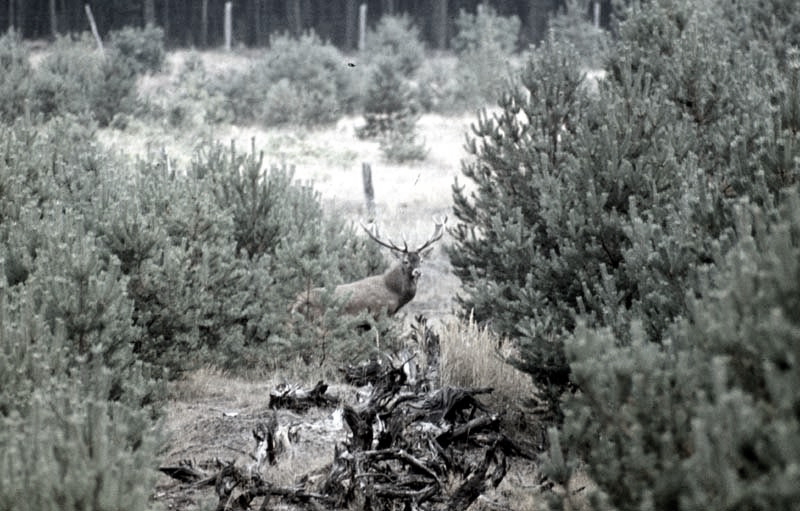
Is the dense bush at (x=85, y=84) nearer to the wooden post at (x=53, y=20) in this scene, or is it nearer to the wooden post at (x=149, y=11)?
the wooden post at (x=149, y=11)

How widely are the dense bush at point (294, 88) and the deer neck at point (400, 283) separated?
18.3 metres

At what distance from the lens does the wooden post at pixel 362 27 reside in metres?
41.2

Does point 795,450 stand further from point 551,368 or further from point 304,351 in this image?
point 304,351

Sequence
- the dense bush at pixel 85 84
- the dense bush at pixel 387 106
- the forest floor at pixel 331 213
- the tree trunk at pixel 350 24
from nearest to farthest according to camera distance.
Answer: the forest floor at pixel 331 213 < the dense bush at pixel 85 84 < the dense bush at pixel 387 106 < the tree trunk at pixel 350 24

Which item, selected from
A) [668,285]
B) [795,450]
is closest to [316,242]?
[668,285]

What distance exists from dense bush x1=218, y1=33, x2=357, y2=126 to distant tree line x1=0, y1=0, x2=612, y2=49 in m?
9.50

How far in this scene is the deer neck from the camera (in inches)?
386

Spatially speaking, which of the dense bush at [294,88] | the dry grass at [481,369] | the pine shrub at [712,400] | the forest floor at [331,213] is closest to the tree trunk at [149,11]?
the forest floor at [331,213]

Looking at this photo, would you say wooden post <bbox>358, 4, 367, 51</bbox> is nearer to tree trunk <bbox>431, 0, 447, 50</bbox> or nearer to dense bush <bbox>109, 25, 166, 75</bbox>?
tree trunk <bbox>431, 0, 447, 50</bbox>

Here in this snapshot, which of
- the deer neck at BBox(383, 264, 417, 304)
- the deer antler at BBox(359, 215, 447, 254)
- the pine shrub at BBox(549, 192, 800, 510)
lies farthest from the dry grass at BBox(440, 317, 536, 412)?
the pine shrub at BBox(549, 192, 800, 510)

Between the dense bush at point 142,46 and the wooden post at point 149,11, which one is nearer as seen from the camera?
the dense bush at point 142,46

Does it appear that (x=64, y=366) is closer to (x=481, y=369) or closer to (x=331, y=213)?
(x=481, y=369)

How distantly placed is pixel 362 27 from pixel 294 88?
13484 mm

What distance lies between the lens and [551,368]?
666cm
